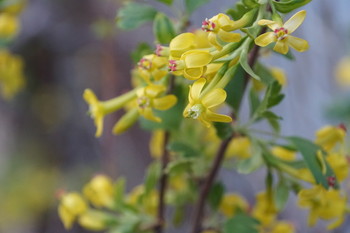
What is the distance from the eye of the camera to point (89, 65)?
2.31 meters

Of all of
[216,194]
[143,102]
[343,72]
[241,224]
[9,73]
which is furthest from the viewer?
[343,72]

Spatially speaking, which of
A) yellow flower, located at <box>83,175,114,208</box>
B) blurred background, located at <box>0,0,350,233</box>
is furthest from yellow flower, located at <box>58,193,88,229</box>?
blurred background, located at <box>0,0,350,233</box>

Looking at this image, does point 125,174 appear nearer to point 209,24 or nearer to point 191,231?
point 191,231

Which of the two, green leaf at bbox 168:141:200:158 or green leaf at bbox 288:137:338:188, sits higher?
green leaf at bbox 168:141:200:158

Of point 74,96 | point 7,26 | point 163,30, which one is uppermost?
point 74,96

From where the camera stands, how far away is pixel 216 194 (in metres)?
0.88

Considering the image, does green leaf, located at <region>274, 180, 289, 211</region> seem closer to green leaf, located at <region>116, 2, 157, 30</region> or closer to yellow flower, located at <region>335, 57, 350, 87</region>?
green leaf, located at <region>116, 2, 157, 30</region>

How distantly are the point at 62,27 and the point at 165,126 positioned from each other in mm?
1712

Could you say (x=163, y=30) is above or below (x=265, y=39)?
above

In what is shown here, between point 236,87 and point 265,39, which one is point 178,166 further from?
Answer: point 265,39

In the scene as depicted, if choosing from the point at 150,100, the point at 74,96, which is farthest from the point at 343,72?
the point at 150,100

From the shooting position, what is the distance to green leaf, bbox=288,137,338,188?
2.19ft

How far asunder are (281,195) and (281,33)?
1.02 ft

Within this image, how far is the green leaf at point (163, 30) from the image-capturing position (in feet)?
2.37
